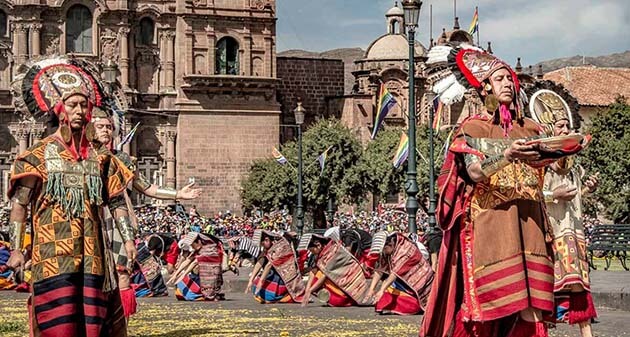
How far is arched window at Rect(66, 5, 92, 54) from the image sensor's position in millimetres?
62438

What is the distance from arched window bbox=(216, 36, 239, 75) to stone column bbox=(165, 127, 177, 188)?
3.91 metres

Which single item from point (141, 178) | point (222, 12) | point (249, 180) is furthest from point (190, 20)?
point (141, 178)

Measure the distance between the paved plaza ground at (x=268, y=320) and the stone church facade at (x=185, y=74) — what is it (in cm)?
4390

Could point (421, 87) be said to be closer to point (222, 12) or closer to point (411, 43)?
point (222, 12)

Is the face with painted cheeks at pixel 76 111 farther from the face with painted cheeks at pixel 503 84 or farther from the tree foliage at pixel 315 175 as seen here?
the tree foliage at pixel 315 175

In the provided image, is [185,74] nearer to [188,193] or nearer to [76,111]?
[188,193]

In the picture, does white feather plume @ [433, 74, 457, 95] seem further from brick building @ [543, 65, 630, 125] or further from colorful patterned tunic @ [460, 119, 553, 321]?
brick building @ [543, 65, 630, 125]

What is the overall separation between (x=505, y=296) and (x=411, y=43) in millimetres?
15241

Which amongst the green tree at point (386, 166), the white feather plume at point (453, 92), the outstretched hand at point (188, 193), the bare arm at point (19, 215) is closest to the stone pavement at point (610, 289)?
the white feather plume at point (453, 92)

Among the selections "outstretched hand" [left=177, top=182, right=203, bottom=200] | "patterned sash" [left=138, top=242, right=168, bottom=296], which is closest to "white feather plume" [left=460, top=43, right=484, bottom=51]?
"outstretched hand" [left=177, top=182, right=203, bottom=200]

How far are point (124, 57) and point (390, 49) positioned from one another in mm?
19059

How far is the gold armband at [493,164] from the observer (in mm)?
8469

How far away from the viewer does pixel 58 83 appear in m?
9.60

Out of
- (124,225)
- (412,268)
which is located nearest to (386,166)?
(412,268)
